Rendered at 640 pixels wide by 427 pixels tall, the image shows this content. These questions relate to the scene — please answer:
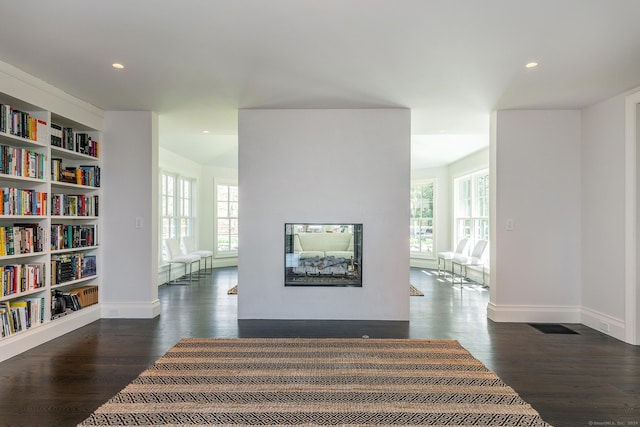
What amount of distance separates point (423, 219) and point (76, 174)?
697 cm

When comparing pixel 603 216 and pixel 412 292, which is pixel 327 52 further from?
pixel 412 292

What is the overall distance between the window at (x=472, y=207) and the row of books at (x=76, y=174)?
6.15 metres

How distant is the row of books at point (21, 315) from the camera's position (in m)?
2.87

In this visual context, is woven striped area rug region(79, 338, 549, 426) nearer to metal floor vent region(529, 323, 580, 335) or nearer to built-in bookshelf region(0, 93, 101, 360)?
metal floor vent region(529, 323, 580, 335)

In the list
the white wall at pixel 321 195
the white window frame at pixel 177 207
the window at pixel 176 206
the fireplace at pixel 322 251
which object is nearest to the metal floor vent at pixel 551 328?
the white wall at pixel 321 195

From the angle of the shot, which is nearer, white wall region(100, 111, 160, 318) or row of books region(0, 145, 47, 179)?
row of books region(0, 145, 47, 179)

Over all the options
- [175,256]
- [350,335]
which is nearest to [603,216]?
[350,335]

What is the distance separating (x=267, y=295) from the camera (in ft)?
13.1

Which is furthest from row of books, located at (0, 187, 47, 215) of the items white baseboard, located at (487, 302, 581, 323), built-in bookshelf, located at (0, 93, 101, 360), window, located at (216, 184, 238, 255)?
white baseboard, located at (487, 302, 581, 323)

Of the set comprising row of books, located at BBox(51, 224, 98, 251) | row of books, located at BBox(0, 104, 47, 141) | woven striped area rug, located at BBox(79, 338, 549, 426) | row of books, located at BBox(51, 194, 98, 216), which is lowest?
woven striped area rug, located at BBox(79, 338, 549, 426)

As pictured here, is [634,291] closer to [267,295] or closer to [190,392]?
[267,295]

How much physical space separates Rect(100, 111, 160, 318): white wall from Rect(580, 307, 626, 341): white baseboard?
5034 millimetres

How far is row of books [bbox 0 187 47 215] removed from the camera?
2.89 metres

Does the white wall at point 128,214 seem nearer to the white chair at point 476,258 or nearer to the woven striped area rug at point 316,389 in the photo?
the woven striped area rug at point 316,389
